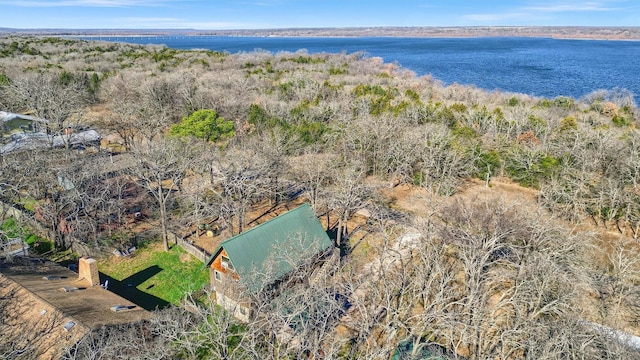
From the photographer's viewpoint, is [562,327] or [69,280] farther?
[69,280]

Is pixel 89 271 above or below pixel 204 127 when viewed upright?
below

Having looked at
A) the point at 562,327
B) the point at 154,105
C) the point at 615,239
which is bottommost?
the point at 615,239

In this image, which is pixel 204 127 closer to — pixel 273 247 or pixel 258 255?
pixel 273 247

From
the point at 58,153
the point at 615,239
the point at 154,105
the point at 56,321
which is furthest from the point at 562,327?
the point at 154,105

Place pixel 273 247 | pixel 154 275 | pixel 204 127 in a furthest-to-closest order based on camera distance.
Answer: pixel 204 127 → pixel 154 275 → pixel 273 247

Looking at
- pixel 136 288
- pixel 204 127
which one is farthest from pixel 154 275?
pixel 204 127

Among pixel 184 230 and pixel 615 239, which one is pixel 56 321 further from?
pixel 615 239

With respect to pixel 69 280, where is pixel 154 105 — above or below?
above
